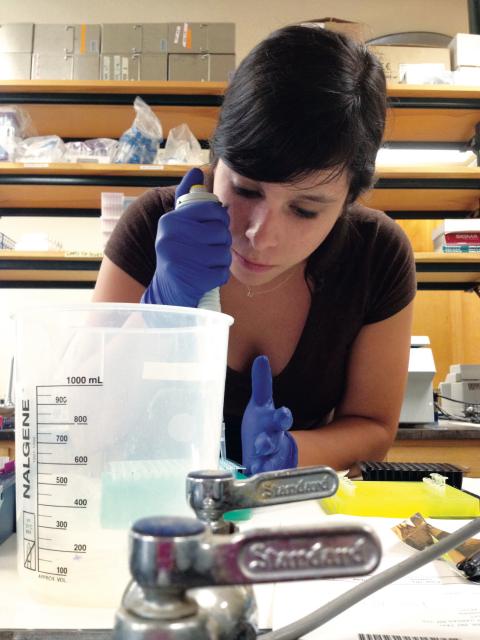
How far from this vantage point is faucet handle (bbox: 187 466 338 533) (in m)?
0.24

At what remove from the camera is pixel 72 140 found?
2324 millimetres

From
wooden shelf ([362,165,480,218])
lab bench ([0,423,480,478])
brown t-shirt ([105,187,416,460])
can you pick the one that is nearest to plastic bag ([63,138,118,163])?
wooden shelf ([362,165,480,218])

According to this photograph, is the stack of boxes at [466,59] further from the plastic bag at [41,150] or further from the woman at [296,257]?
the plastic bag at [41,150]

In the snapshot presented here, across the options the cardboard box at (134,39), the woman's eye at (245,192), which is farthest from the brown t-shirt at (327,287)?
the cardboard box at (134,39)

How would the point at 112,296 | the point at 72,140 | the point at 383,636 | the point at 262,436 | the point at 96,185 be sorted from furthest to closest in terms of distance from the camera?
the point at 72,140
the point at 96,185
the point at 112,296
the point at 262,436
the point at 383,636

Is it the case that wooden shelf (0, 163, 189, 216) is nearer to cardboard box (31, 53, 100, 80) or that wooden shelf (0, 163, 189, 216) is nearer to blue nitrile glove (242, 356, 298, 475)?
cardboard box (31, 53, 100, 80)

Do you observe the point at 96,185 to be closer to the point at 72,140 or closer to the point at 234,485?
the point at 72,140

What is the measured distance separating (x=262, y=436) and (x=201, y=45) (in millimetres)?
1872

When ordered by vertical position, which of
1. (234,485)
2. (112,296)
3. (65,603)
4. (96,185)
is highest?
(96,185)

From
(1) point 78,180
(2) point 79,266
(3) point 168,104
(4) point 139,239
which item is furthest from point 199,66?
(4) point 139,239

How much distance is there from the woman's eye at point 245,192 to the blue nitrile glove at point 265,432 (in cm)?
21

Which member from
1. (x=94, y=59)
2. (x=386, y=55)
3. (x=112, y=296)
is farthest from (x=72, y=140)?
(x=112, y=296)

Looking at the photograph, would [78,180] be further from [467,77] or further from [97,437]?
[97,437]

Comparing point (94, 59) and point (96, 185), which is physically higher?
point (94, 59)
